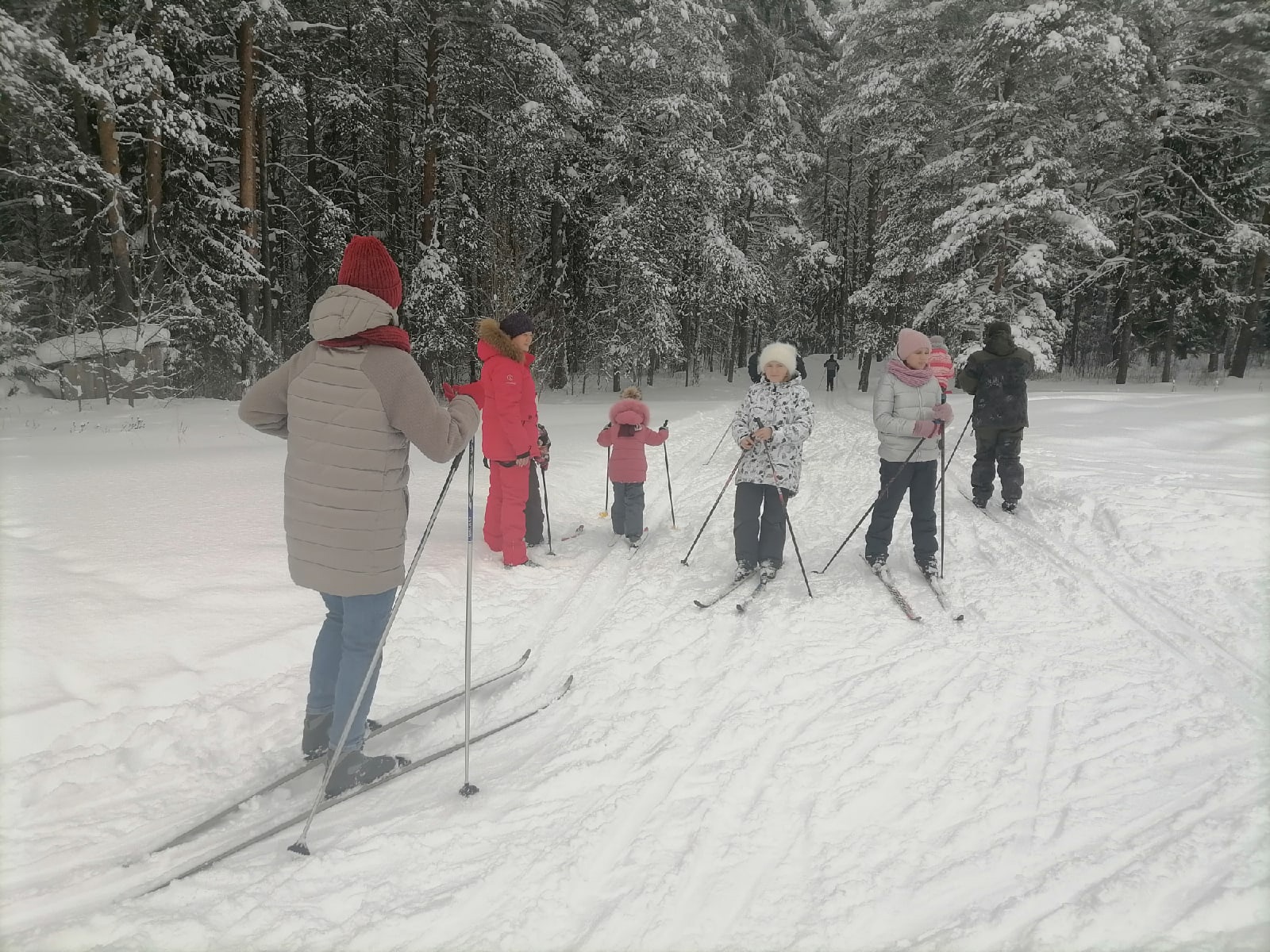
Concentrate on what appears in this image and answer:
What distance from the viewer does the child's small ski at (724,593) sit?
5.18 metres

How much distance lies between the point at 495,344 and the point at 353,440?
3026mm

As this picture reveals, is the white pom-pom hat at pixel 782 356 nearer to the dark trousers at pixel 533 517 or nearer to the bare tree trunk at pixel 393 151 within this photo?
the dark trousers at pixel 533 517

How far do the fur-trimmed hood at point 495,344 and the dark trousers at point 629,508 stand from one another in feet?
5.89

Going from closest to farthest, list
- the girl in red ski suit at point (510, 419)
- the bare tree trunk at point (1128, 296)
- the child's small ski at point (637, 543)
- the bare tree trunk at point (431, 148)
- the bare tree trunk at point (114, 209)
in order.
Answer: the girl in red ski suit at point (510, 419) < the child's small ski at point (637, 543) < the bare tree trunk at point (114, 209) < the bare tree trunk at point (431, 148) < the bare tree trunk at point (1128, 296)

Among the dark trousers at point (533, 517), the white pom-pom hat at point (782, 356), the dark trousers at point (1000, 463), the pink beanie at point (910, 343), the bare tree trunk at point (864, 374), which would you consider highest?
the bare tree trunk at point (864, 374)

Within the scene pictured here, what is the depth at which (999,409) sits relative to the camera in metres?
7.64

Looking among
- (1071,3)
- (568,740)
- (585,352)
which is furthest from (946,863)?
(585,352)

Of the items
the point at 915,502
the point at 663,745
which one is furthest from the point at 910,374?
the point at 663,745

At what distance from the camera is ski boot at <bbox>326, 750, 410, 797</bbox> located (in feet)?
9.57

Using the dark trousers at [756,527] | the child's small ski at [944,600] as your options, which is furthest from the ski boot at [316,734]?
the child's small ski at [944,600]

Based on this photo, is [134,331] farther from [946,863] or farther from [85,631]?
[946,863]

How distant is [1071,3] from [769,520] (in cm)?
1619

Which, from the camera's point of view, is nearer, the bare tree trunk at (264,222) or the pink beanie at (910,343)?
the pink beanie at (910,343)

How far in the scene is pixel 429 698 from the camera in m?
3.80
